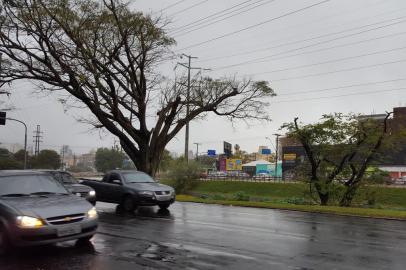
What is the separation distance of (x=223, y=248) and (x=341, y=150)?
17548 mm

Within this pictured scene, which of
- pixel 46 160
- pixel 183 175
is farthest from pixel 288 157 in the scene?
pixel 183 175

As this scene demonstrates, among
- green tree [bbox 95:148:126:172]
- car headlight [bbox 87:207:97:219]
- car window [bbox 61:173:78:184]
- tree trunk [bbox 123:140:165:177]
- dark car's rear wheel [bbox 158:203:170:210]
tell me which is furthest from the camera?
green tree [bbox 95:148:126:172]

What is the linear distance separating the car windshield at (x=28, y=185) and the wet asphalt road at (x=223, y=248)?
113cm

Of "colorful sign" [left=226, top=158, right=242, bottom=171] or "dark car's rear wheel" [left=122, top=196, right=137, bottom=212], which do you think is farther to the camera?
"colorful sign" [left=226, top=158, right=242, bottom=171]

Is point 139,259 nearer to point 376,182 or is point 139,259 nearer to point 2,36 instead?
point 376,182

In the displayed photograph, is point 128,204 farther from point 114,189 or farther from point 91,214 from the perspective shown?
point 91,214

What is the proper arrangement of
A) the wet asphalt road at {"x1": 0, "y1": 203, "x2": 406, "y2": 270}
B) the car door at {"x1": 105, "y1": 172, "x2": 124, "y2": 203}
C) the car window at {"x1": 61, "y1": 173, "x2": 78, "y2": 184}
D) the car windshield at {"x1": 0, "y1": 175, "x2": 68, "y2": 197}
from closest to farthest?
the wet asphalt road at {"x1": 0, "y1": 203, "x2": 406, "y2": 270}
the car windshield at {"x1": 0, "y1": 175, "x2": 68, "y2": 197}
the car window at {"x1": 61, "y1": 173, "x2": 78, "y2": 184}
the car door at {"x1": 105, "y1": 172, "x2": 124, "y2": 203}

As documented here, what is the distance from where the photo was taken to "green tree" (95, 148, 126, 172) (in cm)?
12070

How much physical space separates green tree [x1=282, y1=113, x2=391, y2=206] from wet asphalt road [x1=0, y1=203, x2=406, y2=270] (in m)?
11.5

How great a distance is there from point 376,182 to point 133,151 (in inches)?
601

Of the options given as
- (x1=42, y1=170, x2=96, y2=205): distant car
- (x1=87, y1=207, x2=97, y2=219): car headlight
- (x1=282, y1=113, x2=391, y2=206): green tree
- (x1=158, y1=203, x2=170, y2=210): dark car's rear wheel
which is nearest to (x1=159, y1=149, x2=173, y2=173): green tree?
(x1=282, y1=113, x2=391, y2=206): green tree

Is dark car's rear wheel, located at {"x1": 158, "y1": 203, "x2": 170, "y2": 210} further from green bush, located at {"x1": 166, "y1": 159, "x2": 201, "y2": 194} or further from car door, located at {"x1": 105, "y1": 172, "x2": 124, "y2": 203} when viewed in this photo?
green bush, located at {"x1": 166, "y1": 159, "x2": 201, "y2": 194}

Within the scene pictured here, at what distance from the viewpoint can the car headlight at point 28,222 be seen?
8.05 metres

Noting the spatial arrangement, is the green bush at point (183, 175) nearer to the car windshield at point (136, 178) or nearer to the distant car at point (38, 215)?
the car windshield at point (136, 178)
